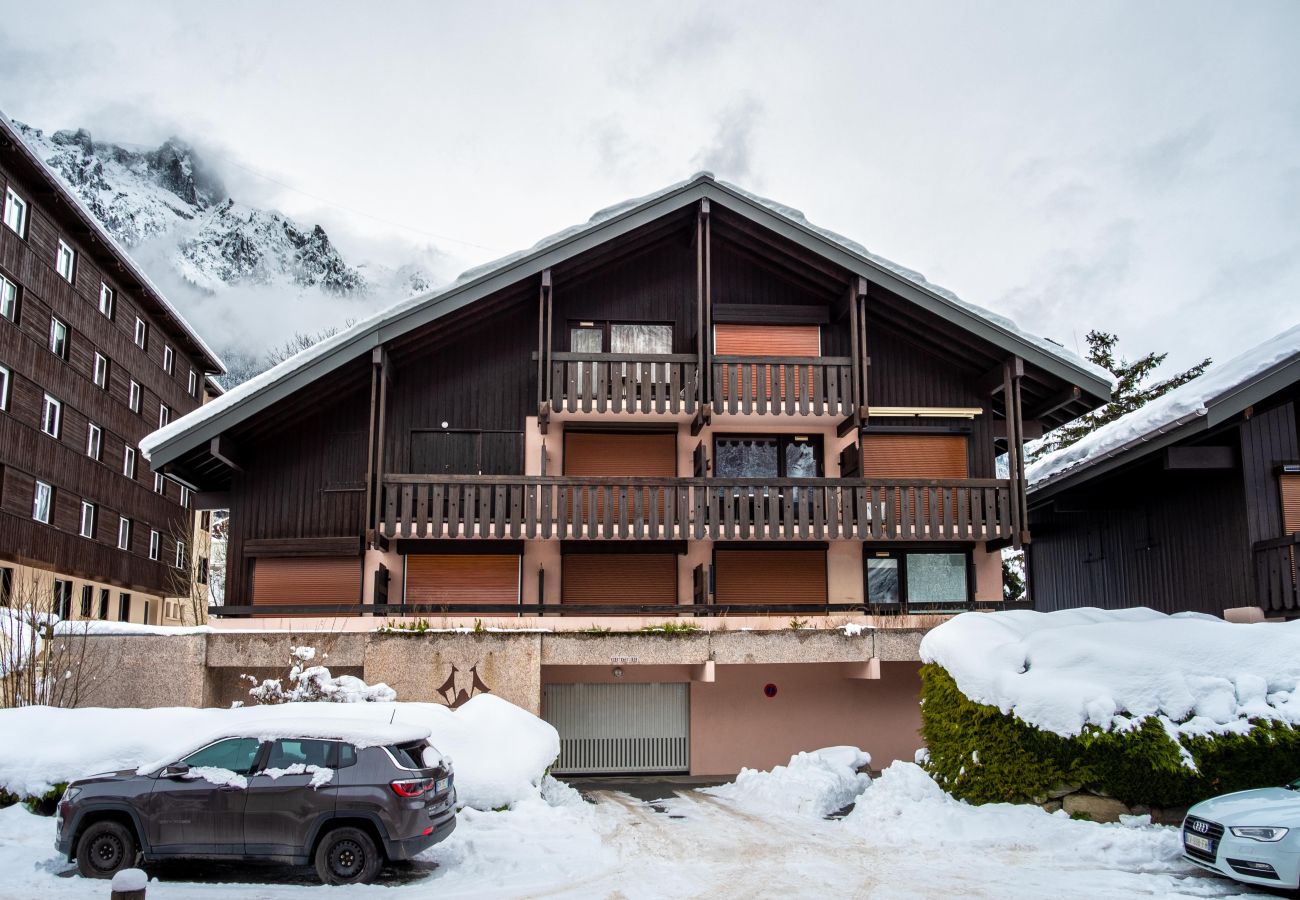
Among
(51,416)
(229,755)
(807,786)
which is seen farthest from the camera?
(51,416)

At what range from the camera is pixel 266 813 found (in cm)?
1073

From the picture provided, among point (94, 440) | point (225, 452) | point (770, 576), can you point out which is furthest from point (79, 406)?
point (770, 576)

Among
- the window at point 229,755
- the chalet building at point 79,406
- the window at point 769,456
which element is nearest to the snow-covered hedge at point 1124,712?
the window at point 229,755

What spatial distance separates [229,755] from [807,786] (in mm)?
7976

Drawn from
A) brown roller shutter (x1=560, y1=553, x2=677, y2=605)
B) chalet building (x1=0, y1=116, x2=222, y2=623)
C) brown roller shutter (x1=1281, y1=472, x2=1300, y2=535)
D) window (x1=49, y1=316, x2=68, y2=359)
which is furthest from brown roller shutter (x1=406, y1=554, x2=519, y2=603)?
window (x1=49, y1=316, x2=68, y2=359)

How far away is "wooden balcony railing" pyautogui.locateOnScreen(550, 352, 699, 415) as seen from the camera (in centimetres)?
2091

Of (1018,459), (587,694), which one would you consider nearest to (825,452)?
(1018,459)

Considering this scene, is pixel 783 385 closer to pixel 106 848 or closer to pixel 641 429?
pixel 641 429

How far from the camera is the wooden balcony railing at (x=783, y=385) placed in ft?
69.4

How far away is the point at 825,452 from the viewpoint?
2272 cm

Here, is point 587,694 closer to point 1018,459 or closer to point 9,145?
point 1018,459

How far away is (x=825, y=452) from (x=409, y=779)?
1354cm

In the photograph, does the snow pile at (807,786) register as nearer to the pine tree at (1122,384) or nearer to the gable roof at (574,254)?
the gable roof at (574,254)

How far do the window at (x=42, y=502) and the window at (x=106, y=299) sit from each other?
6843mm
